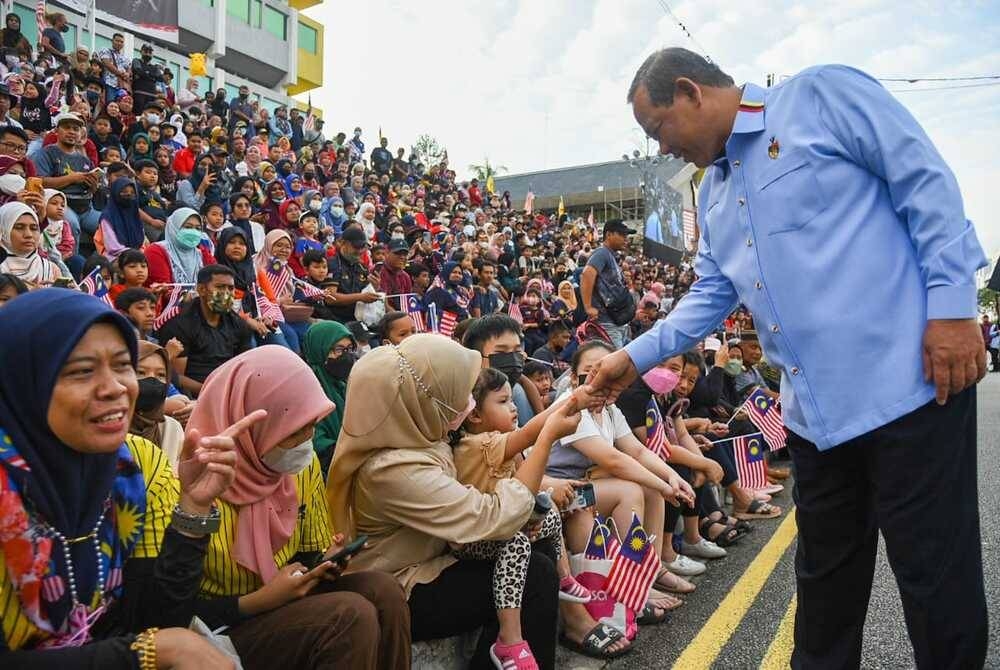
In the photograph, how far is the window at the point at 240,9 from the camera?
32750mm

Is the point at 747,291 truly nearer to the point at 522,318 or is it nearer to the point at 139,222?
the point at 139,222

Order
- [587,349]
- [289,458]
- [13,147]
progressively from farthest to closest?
1. [13,147]
2. [587,349]
3. [289,458]

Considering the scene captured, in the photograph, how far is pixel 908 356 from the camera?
6.50 feet

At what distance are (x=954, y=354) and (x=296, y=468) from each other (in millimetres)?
1997

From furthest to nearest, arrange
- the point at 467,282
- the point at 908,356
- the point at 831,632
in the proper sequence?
the point at 467,282
the point at 831,632
the point at 908,356

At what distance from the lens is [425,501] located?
104 inches

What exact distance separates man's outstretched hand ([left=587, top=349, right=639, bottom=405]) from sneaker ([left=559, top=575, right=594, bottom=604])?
102 cm

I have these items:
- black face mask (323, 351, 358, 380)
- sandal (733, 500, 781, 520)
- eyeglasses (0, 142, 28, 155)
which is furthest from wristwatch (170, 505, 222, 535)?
eyeglasses (0, 142, 28, 155)

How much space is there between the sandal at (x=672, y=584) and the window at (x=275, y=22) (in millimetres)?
36280

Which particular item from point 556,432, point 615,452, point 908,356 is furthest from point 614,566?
point 908,356

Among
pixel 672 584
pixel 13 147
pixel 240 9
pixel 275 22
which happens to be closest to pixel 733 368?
pixel 672 584

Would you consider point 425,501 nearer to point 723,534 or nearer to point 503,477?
point 503,477

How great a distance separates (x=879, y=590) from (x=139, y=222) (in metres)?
7.89

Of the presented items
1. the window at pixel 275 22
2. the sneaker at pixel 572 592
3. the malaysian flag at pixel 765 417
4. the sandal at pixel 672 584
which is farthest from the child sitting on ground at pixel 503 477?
the window at pixel 275 22
